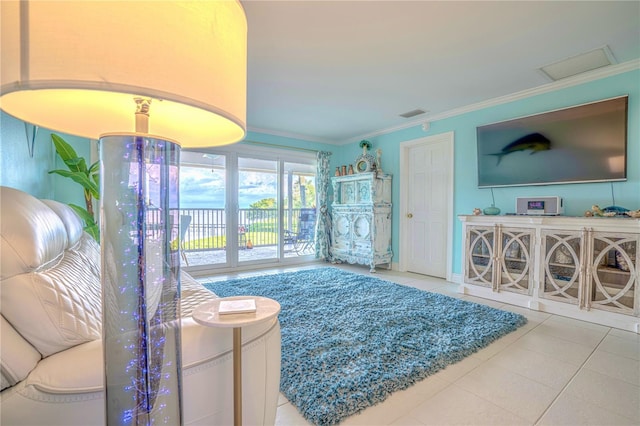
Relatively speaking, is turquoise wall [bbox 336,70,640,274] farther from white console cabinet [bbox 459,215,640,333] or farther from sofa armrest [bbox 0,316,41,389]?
sofa armrest [bbox 0,316,41,389]

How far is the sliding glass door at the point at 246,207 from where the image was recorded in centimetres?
447

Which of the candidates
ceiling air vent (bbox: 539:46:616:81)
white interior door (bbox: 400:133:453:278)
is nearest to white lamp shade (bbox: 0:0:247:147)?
ceiling air vent (bbox: 539:46:616:81)

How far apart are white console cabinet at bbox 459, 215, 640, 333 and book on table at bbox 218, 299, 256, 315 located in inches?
120

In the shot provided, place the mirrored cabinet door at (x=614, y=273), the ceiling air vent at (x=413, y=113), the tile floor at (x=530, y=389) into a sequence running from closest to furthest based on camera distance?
the tile floor at (x=530, y=389)
the mirrored cabinet door at (x=614, y=273)
the ceiling air vent at (x=413, y=113)

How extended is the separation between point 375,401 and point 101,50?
174 cm

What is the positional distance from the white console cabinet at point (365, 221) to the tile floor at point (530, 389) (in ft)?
8.26

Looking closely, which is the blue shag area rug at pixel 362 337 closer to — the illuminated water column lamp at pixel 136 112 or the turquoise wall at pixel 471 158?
the illuminated water column lamp at pixel 136 112

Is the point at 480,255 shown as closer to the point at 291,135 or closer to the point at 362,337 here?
the point at 362,337

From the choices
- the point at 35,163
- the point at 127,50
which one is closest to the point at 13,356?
the point at 127,50

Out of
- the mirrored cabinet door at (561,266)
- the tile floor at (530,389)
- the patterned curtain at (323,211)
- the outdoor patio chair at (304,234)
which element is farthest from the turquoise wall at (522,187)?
the outdoor patio chair at (304,234)

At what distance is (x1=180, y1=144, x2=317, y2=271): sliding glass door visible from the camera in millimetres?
4473

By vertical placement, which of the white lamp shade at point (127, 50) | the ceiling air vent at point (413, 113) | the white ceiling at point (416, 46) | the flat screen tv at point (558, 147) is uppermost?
the ceiling air vent at point (413, 113)

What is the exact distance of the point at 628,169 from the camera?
2584mm

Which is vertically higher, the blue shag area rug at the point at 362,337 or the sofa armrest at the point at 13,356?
the sofa armrest at the point at 13,356
